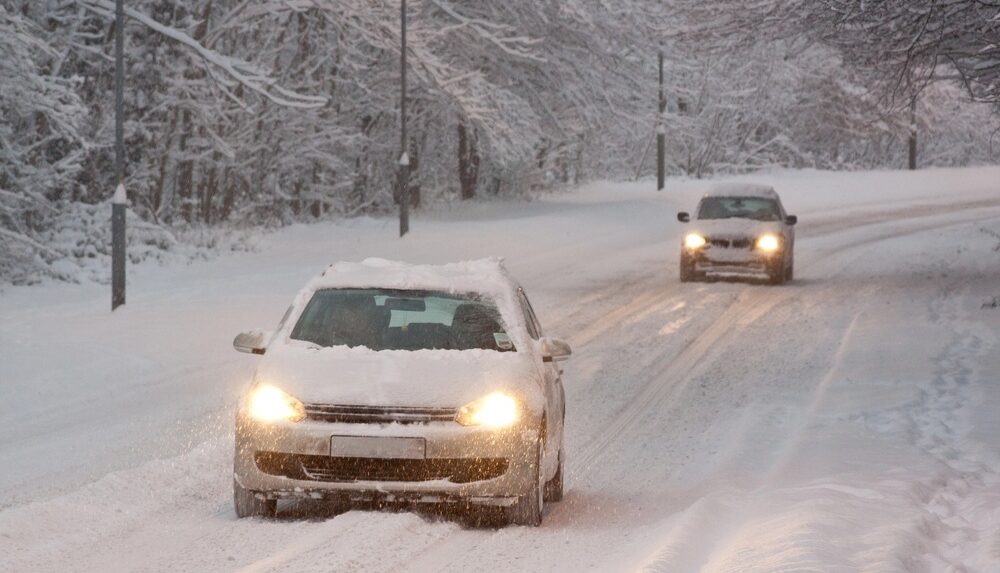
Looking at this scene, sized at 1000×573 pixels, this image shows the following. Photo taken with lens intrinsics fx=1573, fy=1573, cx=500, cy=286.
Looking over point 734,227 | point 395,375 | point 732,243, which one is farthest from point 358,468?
point 734,227

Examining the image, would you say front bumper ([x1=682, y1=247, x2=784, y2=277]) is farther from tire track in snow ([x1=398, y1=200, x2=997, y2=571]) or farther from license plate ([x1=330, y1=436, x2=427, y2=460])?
license plate ([x1=330, y1=436, x2=427, y2=460])

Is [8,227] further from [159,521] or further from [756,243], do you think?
[159,521]

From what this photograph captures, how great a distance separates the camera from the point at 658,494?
387 inches

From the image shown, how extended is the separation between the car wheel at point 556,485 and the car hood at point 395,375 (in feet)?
2.79

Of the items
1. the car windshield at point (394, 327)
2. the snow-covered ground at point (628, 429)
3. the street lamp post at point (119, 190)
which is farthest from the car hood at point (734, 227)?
the car windshield at point (394, 327)

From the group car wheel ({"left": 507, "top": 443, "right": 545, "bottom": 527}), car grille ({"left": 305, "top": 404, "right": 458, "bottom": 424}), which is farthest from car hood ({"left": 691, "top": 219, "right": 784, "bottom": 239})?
car grille ({"left": 305, "top": 404, "right": 458, "bottom": 424})

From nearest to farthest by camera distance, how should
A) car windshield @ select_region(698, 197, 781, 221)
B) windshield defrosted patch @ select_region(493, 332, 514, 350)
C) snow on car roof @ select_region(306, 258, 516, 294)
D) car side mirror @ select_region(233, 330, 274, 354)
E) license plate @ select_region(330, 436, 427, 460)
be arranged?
license plate @ select_region(330, 436, 427, 460), windshield defrosted patch @ select_region(493, 332, 514, 350), car side mirror @ select_region(233, 330, 274, 354), snow on car roof @ select_region(306, 258, 516, 294), car windshield @ select_region(698, 197, 781, 221)

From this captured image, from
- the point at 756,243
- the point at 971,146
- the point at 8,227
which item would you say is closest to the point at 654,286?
the point at 756,243

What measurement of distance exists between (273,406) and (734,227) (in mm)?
19280

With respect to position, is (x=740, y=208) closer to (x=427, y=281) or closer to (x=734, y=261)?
(x=734, y=261)

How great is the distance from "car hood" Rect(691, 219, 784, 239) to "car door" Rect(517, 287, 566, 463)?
1686 cm

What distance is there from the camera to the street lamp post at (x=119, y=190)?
2042 centimetres

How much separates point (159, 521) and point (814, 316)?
48.0 feet

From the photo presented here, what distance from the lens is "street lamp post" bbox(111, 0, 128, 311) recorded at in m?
20.4
